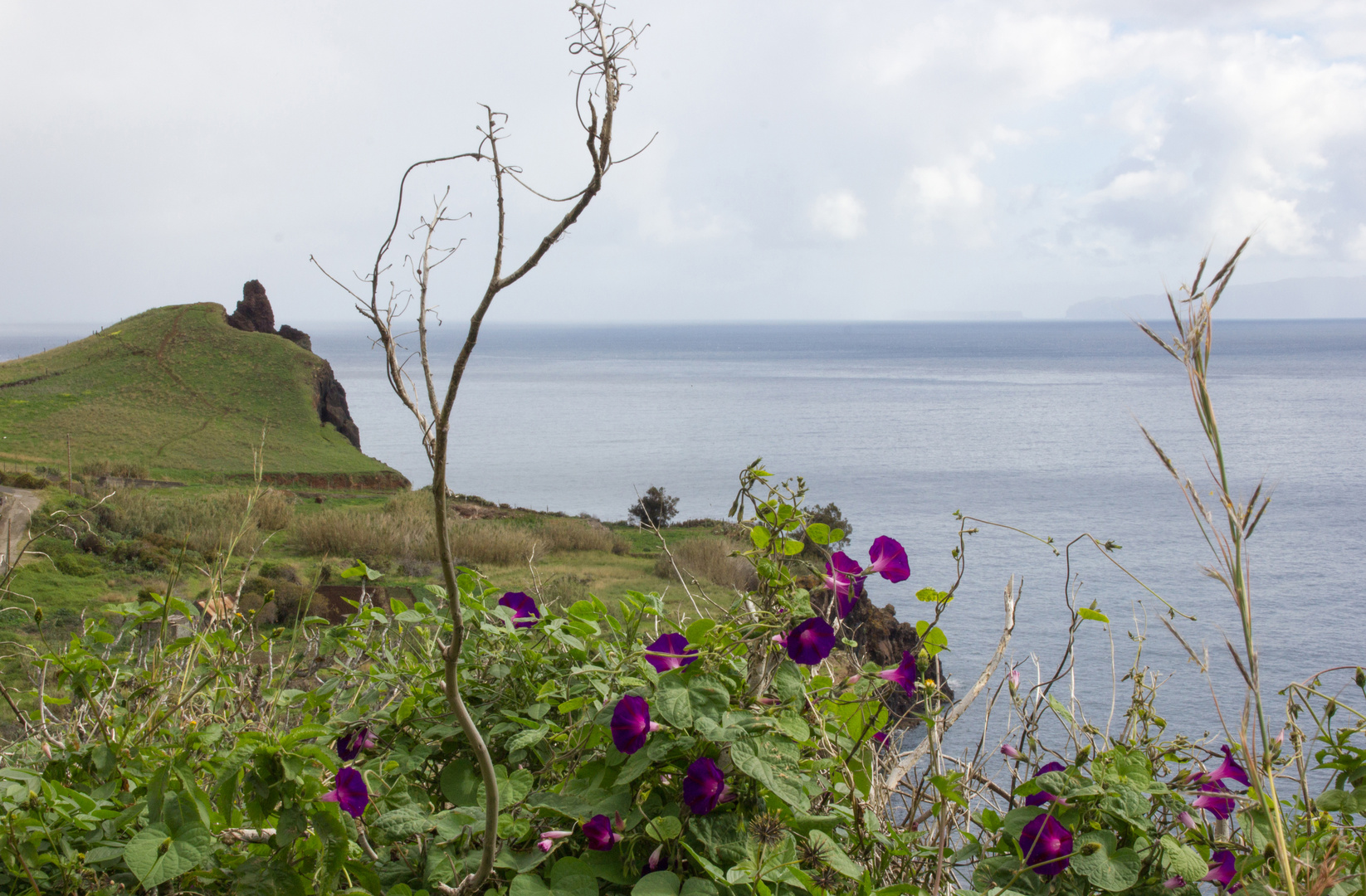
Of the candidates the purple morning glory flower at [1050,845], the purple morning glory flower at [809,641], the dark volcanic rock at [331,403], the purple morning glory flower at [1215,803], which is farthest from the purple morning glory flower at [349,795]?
the dark volcanic rock at [331,403]

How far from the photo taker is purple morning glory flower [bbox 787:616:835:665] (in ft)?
3.79

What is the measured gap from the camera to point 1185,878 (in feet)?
3.58

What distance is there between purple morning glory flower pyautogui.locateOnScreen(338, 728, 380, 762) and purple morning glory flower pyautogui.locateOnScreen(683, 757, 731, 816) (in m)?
0.53

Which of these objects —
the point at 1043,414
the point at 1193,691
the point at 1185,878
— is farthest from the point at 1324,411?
the point at 1185,878

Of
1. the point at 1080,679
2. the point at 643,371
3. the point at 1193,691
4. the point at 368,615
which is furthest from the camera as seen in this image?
the point at 643,371

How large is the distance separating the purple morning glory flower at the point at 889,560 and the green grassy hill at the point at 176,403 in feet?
71.6

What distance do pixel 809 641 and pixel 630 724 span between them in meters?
0.27

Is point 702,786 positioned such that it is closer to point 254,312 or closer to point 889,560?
point 889,560

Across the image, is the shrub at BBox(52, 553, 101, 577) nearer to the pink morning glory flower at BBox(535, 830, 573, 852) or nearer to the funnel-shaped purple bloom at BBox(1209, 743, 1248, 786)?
the pink morning glory flower at BBox(535, 830, 573, 852)

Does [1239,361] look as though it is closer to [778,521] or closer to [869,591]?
[869,591]

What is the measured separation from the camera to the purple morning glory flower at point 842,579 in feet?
4.10

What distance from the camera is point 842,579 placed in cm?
128

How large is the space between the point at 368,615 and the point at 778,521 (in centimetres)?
78

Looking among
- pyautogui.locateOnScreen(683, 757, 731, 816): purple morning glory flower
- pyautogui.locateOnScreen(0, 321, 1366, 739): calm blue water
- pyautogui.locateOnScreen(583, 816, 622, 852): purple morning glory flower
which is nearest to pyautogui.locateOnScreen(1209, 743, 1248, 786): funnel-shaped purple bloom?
pyautogui.locateOnScreen(0, 321, 1366, 739): calm blue water
